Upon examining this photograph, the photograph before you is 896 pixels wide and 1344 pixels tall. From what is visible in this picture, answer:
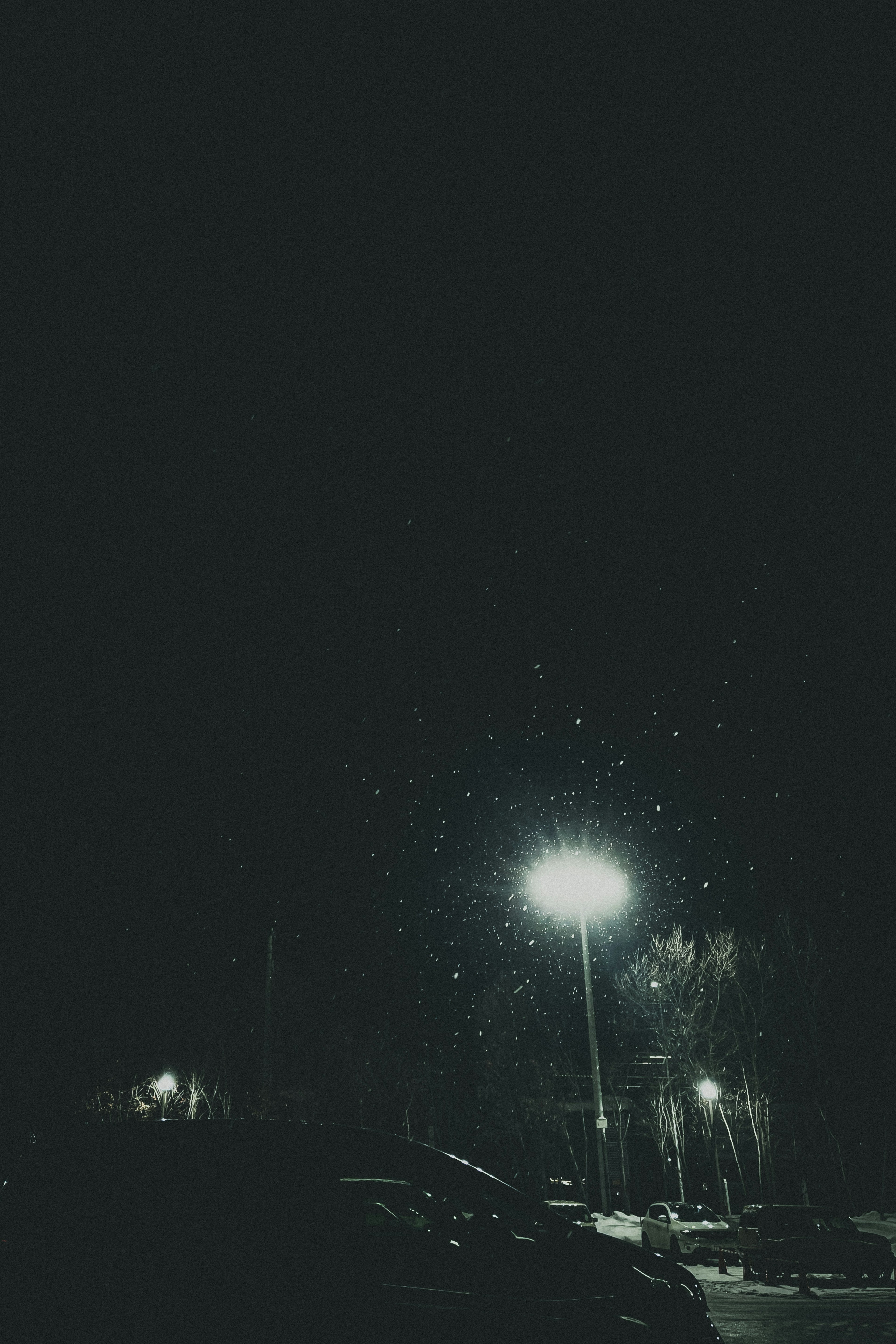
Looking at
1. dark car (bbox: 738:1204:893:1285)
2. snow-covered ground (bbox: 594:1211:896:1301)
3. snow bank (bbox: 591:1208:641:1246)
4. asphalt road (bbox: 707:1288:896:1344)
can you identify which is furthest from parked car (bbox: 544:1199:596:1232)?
asphalt road (bbox: 707:1288:896:1344)

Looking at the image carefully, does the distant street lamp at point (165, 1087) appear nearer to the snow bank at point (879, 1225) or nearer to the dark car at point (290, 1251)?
the snow bank at point (879, 1225)

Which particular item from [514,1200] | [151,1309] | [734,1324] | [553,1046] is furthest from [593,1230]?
[553,1046]

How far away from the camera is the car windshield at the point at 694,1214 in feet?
66.9

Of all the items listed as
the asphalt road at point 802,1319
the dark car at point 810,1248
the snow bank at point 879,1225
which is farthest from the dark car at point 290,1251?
the snow bank at point 879,1225

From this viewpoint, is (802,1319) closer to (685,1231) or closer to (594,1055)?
(594,1055)

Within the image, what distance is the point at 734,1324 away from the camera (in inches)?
430

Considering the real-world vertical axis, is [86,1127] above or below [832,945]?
below

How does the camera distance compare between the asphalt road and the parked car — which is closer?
the asphalt road

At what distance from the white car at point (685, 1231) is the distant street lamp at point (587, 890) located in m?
1.67

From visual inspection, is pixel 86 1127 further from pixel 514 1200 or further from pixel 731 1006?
pixel 731 1006

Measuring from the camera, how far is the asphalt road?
990 cm

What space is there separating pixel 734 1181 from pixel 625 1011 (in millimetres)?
12435

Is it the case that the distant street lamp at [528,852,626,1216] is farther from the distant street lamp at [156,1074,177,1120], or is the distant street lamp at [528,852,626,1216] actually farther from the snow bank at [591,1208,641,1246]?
the distant street lamp at [156,1074,177,1120]

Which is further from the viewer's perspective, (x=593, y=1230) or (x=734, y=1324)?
(x=734, y=1324)
